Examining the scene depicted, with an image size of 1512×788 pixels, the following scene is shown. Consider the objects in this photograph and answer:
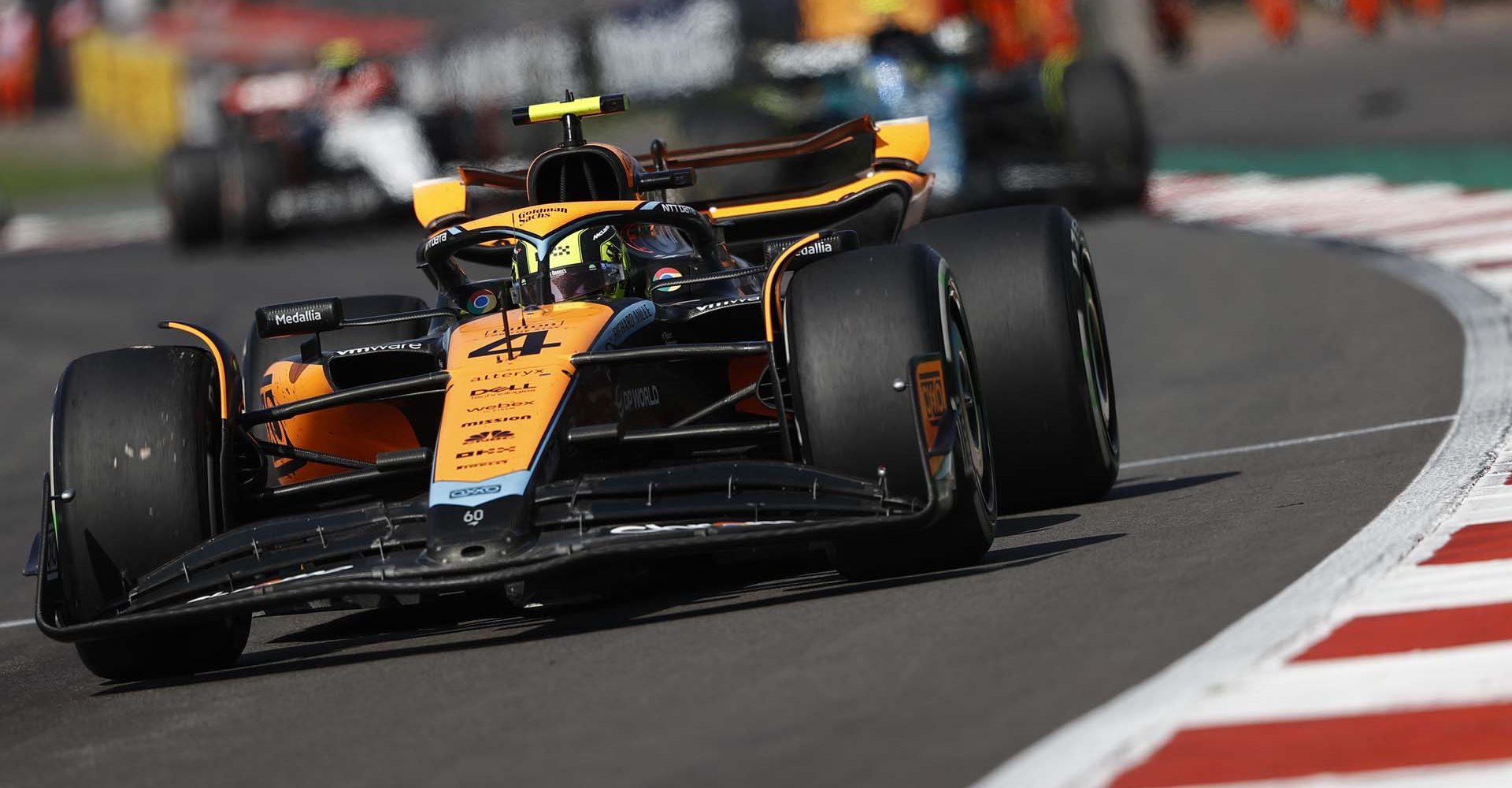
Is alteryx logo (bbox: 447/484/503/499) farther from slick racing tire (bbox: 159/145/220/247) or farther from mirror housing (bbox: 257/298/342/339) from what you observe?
slick racing tire (bbox: 159/145/220/247)

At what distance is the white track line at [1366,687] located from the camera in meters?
4.21

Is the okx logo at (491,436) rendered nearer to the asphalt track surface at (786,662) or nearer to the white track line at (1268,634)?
the asphalt track surface at (786,662)

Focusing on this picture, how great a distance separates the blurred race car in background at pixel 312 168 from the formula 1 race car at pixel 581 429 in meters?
15.8

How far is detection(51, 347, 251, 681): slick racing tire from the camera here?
626cm

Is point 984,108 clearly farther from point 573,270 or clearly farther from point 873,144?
point 573,270

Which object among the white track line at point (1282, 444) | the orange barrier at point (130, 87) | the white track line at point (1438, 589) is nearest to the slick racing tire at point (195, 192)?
the white track line at point (1282, 444)

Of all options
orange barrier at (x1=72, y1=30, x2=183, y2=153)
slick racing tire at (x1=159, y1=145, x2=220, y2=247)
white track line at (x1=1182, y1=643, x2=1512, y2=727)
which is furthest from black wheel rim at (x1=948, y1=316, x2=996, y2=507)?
orange barrier at (x1=72, y1=30, x2=183, y2=153)

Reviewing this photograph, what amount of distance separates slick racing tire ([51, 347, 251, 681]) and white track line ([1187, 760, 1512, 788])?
344cm

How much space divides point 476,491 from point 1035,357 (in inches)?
85.6

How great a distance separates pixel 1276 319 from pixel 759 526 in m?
7.31

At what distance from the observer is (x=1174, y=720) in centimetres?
424

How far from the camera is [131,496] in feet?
20.8

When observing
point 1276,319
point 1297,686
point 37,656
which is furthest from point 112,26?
point 1297,686

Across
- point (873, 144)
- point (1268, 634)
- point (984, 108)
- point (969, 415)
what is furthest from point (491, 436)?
point (984, 108)
